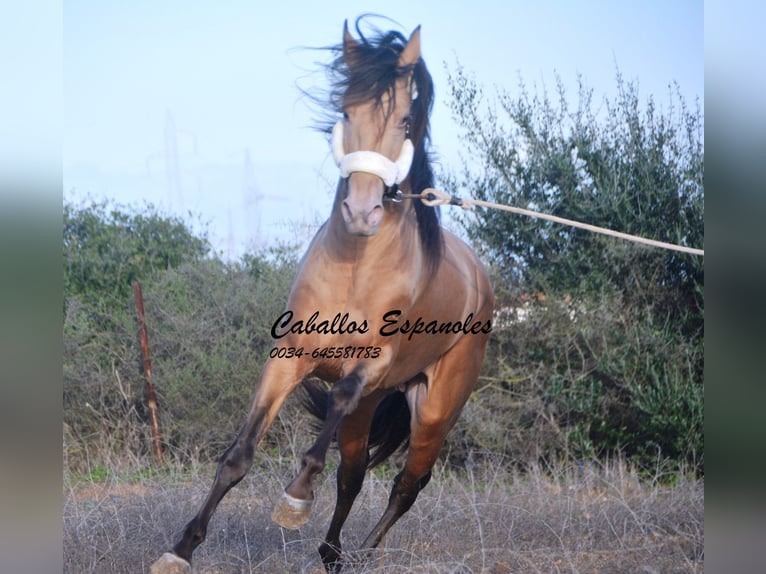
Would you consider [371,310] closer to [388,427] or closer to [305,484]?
[305,484]

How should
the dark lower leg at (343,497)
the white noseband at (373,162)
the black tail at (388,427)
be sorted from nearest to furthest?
the white noseband at (373,162) → the dark lower leg at (343,497) → the black tail at (388,427)

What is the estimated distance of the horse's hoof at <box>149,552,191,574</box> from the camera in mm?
3076

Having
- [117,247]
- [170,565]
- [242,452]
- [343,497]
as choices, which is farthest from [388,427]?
[117,247]

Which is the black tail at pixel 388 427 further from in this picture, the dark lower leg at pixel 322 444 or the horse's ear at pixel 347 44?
the horse's ear at pixel 347 44

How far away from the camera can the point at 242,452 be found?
322 cm

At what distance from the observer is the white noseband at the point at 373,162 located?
11.6 ft

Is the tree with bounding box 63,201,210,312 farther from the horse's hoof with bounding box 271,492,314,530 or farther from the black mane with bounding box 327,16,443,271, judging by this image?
the horse's hoof with bounding box 271,492,314,530

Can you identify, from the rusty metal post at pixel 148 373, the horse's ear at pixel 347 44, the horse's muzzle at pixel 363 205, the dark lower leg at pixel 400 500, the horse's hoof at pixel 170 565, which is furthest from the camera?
the rusty metal post at pixel 148 373

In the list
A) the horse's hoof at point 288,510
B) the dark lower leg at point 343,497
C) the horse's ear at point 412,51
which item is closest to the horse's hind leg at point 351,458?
the dark lower leg at point 343,497

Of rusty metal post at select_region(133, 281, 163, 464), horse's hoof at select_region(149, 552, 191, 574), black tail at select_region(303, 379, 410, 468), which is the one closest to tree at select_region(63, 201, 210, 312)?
rusty metal post at select_region(133, 281, 163, 464)

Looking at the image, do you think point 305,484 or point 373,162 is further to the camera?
point 373,162

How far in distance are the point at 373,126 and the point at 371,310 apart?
29.8 inches

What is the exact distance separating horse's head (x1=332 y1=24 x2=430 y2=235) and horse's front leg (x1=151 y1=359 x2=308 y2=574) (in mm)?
611
